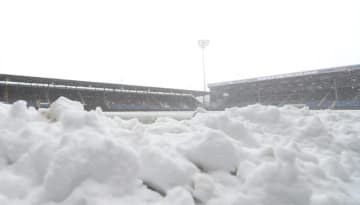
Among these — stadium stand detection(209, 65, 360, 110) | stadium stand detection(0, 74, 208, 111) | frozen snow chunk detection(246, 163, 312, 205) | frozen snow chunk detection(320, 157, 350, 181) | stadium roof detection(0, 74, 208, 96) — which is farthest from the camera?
stadium stand detection(209, 65, 360, 110)

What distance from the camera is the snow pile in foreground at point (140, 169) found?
139 cm

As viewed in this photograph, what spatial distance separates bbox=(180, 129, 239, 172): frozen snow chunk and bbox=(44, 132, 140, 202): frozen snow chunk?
1.95ft

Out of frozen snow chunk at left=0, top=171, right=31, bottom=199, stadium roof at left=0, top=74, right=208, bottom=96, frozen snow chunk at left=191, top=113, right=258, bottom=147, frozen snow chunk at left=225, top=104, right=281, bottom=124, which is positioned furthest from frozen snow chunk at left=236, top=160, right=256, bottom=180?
stadium roof at left=0, top=74, right=208, bottom=96

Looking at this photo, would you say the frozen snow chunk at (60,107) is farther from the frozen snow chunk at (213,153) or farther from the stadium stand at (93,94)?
the stadium stand at (93,94)

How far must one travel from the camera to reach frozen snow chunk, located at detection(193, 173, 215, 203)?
1.59 metres

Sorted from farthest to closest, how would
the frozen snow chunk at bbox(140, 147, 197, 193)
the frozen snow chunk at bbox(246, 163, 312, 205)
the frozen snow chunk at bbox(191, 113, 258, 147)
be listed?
the frozen snow chunk at bbox(191, 113, 258, 147) < the frozen snow chunk at bbox(140, 147, 197, 193) < the frozen snow chunk at bbox(246, 163, 312, 205)

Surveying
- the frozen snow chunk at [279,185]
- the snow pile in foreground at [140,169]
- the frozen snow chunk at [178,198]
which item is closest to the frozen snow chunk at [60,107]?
the snow pile in foreground at [140,169]

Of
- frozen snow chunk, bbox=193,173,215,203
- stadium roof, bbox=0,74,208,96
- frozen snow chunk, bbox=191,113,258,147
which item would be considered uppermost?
stadium roof, bbox=0,74,208,96

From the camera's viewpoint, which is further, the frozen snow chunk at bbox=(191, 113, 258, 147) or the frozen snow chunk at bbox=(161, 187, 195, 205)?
the frozen snow chunk at bbox=(191, 113, 258, 147)

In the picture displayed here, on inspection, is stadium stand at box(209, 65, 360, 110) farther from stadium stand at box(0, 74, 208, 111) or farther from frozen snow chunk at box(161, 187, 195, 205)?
frozen snow chunk at box(161, 187, 195, 205)

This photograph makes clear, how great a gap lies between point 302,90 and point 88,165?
30375mm

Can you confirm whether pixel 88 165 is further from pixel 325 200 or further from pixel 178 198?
pixel 325 200

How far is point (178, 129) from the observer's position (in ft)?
9.32

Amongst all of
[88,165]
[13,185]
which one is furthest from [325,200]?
[13,185]
